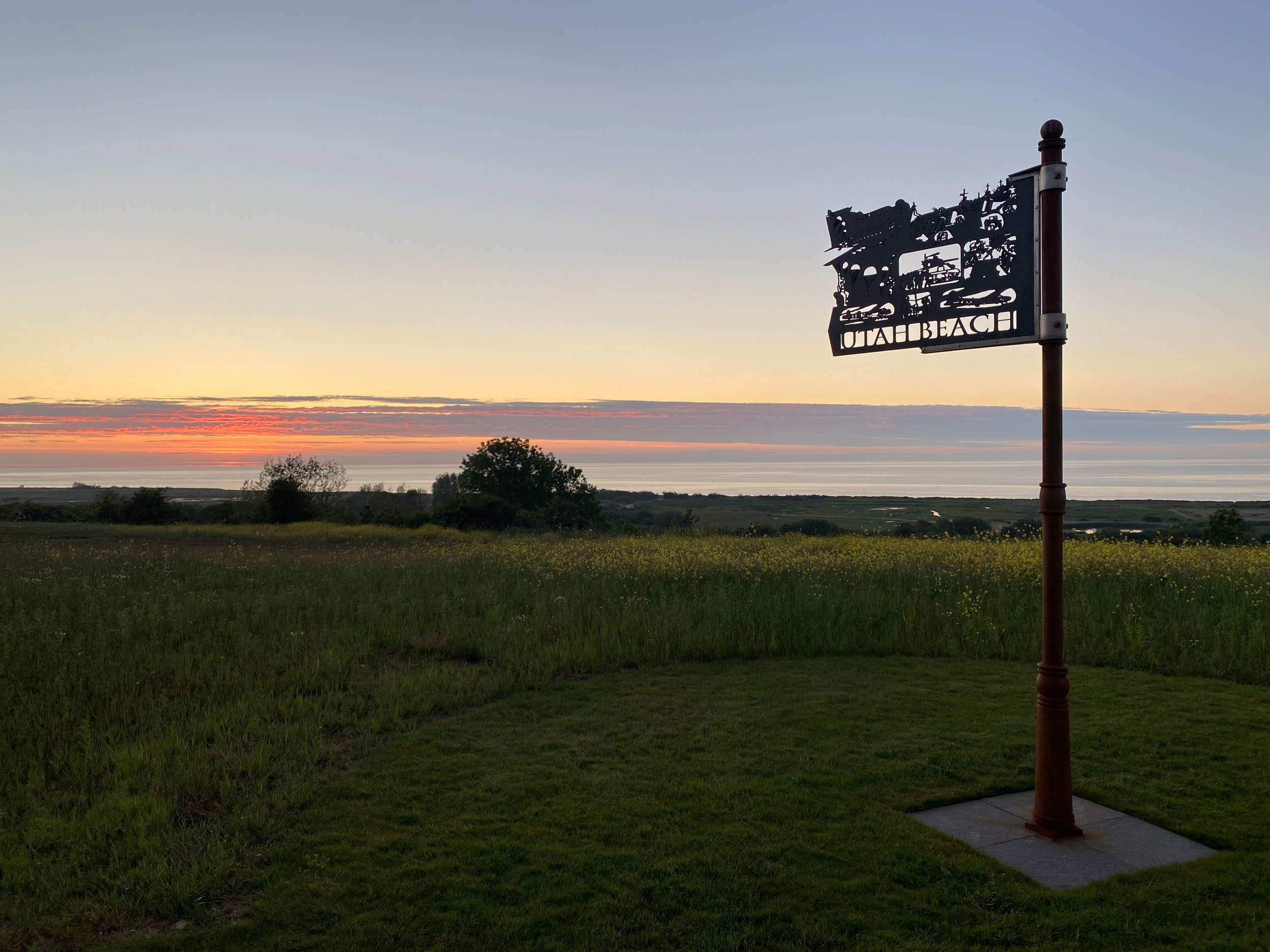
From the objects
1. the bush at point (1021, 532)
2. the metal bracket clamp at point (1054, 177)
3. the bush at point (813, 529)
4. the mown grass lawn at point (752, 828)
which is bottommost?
the mown grass lawn at point (752, 828)

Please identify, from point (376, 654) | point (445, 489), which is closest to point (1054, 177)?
point (376, 654)

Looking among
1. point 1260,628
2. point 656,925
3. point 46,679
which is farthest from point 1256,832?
point 46,679

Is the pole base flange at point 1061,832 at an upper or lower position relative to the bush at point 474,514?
lower

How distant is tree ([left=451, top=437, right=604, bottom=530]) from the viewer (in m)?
42.9

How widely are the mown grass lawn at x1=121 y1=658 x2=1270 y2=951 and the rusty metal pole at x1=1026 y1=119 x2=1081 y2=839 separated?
2.02 feet

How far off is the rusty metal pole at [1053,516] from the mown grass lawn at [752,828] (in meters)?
0.62

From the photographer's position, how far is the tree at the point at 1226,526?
25.0 m

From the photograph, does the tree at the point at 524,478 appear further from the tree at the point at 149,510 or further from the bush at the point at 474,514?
the tree at the point at 149,510

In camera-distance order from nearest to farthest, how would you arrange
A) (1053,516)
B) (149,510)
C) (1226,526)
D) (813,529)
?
(1053,516) < (813,529) < (1226,526) < (149,510)

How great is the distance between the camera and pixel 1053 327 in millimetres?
4141

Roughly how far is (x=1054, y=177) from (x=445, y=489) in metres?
54.1

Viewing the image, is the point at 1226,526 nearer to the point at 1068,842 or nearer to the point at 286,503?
the point at 1068,842

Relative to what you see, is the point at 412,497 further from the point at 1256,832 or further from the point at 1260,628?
the point at 1256,832

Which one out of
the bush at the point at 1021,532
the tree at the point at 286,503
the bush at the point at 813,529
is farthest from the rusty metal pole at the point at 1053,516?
the tree at the point at 286,503
